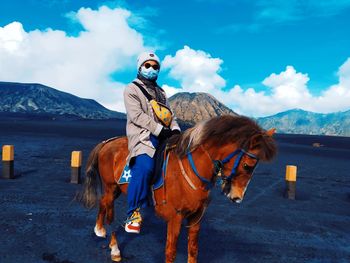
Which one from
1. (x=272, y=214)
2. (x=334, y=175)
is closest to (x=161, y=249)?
(x=272, y=214)

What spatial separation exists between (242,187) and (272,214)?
566cm

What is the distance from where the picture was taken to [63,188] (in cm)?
1013

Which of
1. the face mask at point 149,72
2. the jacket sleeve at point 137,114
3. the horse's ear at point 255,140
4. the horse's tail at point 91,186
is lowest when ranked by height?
the horse's tail at point 91,186

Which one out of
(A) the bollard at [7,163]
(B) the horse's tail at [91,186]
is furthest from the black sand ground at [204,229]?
(B) the horse's tail at [91,186]

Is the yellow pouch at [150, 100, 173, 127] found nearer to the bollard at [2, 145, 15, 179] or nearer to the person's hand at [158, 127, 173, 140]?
the person's hand at [158, 127, 173, 140]

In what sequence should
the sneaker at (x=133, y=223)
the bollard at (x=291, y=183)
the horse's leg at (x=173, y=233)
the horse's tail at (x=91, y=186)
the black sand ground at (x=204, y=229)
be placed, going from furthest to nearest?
1. the bollard at (x=291, y=183)
2. the horse's tail at (x=91, y=186)
3. the black sand ground at (x=204, y=229)
4. the sneaker at (x=133, y=223)
5. the horse's leg at (x=173, y=233)

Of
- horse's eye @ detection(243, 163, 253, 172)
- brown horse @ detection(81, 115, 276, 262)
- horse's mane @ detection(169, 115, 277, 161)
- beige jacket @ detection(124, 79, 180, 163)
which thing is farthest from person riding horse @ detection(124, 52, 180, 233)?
horse's eye @ detection(243, 163, 253, 172)

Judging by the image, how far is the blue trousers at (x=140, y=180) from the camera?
424cm

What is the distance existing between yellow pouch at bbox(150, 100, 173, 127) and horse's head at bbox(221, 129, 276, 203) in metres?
1.28

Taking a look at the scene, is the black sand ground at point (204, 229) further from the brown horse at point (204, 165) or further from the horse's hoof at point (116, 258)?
the brown horse at point (204, 165)

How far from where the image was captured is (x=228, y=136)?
368 centimetres

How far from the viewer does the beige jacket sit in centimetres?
429

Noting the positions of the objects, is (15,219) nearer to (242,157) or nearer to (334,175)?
(242,157)

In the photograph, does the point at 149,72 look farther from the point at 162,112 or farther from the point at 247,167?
the point at 247,167
